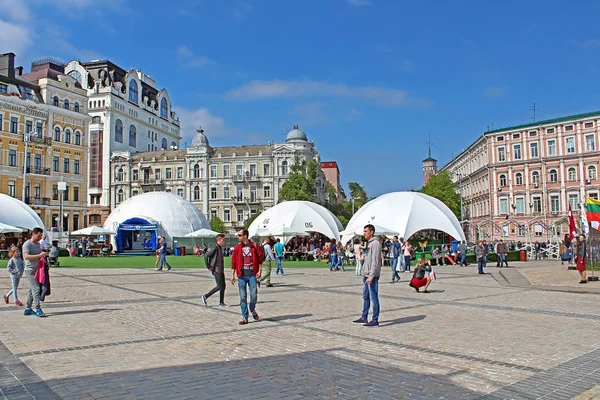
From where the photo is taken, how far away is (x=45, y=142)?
5825 centimetres

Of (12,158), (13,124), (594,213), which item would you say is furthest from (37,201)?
(594,213)

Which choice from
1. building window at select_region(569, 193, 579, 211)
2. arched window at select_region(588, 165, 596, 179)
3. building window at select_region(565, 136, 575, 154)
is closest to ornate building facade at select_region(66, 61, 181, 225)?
building window at select_region(565, 136, 575, 154)

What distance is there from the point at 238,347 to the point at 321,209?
4380 centimetres

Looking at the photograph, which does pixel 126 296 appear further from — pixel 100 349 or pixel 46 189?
pixel 46 189

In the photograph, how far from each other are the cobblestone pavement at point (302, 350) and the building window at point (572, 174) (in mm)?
54586

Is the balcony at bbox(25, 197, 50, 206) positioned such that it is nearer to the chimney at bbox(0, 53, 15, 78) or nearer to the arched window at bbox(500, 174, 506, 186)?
the chimney at bbox(0, 53, 15, 78)

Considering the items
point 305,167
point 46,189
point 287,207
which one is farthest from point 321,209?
point 46,189

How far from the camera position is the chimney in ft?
200

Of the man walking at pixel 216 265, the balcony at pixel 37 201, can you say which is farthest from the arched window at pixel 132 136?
the man walking at pixel 216 265

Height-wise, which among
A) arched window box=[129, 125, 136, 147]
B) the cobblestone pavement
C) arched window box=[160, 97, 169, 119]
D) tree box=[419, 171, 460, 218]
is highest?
arched window box=[160, 97, 169, 119]

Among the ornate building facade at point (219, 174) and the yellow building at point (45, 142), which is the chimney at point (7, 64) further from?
the ornate building facade at point (219, 174)

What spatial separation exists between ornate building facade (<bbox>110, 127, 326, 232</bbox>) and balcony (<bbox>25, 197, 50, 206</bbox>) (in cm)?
2103

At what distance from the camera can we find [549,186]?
64.6 meters

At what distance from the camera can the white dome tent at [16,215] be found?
134ft
